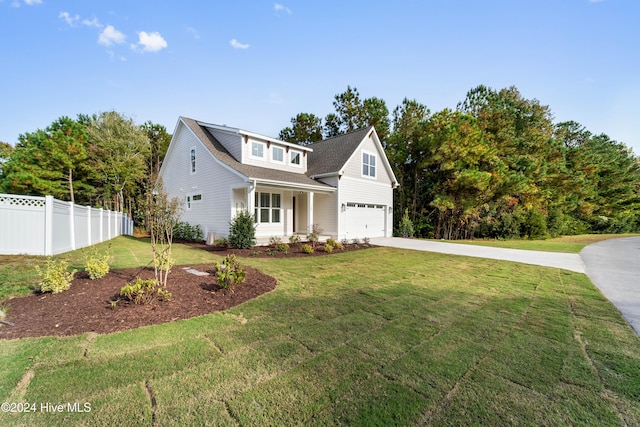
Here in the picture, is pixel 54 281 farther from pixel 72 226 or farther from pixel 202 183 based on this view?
pixel 202 183

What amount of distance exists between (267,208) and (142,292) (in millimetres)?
10092

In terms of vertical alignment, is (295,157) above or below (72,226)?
above

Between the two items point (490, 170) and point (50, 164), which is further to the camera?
point (50, 164)

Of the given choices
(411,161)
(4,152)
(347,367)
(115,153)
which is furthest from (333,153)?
(4,152)

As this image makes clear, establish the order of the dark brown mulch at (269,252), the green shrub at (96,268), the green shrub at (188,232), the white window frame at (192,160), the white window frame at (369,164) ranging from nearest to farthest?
the green shrub at (96,268) → the dark brown mulch at (269,252) → the green shrub at (188,232) → the white window frame at (192,160) → the white window frame at (369,164)

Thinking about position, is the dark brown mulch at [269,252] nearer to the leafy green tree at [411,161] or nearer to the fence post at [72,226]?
the fence post at [72,226]

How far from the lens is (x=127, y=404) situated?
2.13 m

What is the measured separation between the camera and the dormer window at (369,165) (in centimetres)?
1686

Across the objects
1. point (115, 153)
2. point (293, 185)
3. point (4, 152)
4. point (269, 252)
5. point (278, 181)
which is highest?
point (4, 152)

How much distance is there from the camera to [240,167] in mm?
12922

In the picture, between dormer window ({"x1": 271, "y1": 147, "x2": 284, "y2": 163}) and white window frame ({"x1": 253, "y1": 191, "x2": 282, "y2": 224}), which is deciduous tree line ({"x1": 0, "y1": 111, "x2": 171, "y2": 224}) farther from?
white window frame ({"x1": 253, "y1": 191, "x2": 282, "y2": 224})

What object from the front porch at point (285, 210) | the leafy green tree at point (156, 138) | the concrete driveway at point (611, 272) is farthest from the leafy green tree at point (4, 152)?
the concrete driveway at point (611, 272)

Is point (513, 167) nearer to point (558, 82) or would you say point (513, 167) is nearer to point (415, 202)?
point (415, 202)

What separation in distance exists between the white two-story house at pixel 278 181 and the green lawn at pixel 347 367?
28.7 ft
